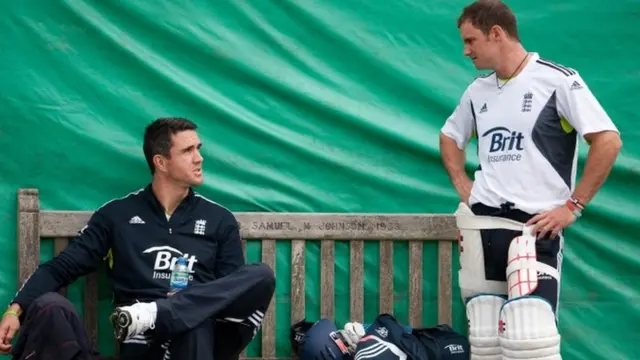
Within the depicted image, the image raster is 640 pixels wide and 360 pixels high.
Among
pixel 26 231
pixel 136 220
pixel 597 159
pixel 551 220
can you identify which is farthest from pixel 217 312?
pixel 597 159

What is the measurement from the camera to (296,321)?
5.10m

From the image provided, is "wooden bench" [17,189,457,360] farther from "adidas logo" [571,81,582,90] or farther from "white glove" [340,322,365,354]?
"adidas logo" [571,81,582,90]

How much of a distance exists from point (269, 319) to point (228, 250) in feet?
1.42

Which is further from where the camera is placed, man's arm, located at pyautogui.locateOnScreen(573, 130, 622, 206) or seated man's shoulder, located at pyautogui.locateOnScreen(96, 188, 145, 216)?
seated man's shoulder, located at pyautogui.locateOnScreen(96, 188, 145, 216)

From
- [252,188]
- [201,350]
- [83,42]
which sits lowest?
[201,350]

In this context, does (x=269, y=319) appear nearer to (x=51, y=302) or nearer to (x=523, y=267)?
(x=51, y=302)

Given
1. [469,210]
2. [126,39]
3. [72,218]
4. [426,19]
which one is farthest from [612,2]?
[72,218]

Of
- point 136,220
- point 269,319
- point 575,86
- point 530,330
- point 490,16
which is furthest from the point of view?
point 269,319

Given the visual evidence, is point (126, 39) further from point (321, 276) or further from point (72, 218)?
point (321, 276)

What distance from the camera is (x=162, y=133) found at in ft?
15.8

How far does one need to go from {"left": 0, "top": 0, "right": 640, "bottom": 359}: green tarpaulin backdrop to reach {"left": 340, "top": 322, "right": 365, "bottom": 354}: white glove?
177mm

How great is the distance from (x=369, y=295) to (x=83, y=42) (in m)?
1.62

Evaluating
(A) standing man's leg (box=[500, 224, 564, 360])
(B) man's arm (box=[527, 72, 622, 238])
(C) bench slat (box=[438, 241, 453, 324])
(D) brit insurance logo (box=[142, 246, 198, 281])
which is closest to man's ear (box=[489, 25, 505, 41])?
(B) man's arm (box=[527, 72, 622, 238])

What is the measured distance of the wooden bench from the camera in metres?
5.04
